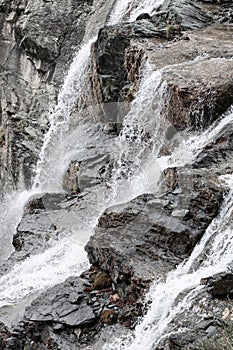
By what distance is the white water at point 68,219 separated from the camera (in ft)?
32.6

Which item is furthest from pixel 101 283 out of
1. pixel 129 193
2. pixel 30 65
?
pixel 30 65

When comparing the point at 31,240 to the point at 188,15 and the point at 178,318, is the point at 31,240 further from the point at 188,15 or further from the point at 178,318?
the point at 188,15

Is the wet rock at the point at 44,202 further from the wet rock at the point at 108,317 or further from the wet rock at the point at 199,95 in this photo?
the wet rock at the point at 108,317

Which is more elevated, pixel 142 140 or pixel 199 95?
pixel 199 95

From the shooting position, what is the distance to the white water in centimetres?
994

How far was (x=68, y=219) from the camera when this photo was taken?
1155cm

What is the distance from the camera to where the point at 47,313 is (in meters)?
8.25

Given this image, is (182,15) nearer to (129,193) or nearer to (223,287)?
(129,193)

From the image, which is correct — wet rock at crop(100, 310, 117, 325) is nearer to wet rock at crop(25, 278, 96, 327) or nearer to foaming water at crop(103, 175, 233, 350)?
wet rock at crop(25, 278, 96, 327)

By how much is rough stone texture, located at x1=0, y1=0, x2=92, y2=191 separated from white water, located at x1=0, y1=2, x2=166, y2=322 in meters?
0.79

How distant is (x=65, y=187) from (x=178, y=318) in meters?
7.74

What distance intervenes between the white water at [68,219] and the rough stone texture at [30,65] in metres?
0.79

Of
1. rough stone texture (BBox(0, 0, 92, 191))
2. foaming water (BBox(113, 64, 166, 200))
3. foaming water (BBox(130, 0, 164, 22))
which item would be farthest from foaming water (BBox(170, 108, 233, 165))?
rough stone texture (BBox(0, 0, 92, 191))

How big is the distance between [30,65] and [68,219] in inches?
389
